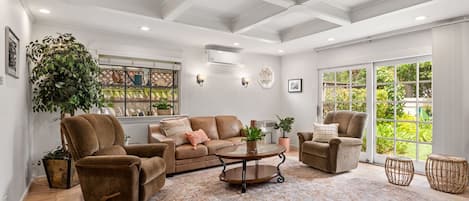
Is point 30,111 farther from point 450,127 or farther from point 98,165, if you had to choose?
point 450,127

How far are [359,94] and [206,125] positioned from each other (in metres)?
2.93

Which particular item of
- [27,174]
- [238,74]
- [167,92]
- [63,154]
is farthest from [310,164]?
[27,174]

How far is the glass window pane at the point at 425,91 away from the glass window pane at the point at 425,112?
0.09 meters

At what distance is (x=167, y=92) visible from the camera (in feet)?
16.8

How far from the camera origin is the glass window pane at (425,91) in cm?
400

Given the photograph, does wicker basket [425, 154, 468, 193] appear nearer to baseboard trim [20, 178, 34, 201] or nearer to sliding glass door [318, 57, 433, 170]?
sliding glass door [318, 57, 433, 170]

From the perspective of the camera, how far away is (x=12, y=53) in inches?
101

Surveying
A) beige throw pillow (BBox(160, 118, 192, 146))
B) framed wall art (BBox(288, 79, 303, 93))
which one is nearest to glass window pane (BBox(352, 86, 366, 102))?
framed wall art (BBox(288, 79, 303, 93))

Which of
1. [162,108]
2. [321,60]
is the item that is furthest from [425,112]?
[162,108]

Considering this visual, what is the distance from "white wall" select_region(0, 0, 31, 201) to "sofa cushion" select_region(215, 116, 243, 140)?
2893 mm

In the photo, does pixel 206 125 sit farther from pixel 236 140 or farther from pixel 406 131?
pixel 406 131

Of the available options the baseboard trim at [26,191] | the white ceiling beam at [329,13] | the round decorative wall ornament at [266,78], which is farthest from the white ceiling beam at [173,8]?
the round decorative wall ornament at [266,78]

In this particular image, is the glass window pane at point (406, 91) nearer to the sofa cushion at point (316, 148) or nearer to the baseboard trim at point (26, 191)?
the sofa cushion at point (316, 148)

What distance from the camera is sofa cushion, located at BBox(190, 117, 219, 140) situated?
15.6ft
